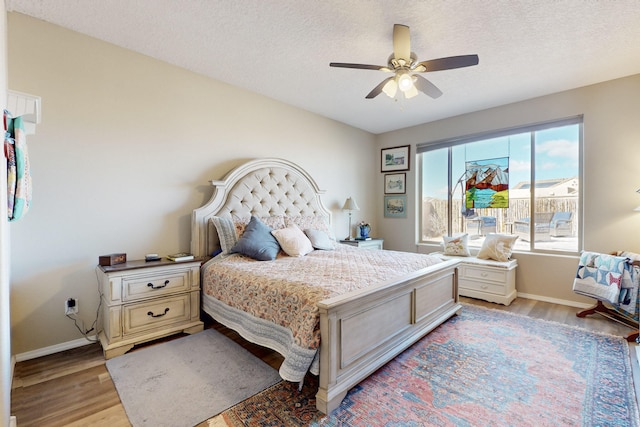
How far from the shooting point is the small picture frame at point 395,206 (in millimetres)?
5070

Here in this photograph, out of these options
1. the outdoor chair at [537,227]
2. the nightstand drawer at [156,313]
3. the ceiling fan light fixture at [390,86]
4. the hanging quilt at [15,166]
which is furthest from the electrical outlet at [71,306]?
the outdoor chair at [537,227]

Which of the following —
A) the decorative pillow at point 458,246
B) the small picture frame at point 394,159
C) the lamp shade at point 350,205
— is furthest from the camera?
the small picture frame at point 394,159

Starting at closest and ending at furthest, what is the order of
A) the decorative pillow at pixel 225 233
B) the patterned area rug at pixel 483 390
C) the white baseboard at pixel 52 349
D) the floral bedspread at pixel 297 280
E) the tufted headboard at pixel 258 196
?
the patterned area rug at pixel 483 390 < the floral bedspread at pixel 297 280 < the white baseboard at pixel 52 349 < the decorative pillow at pixel 225 233 < the tufted headboard at pixel 258 196

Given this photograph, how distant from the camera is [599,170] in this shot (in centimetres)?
329

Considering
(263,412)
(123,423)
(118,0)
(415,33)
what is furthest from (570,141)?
(123,423)

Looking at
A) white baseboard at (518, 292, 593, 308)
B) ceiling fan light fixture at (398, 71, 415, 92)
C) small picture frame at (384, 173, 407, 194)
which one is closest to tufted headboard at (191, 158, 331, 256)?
small picture frame at (384, 173, 407, 194)

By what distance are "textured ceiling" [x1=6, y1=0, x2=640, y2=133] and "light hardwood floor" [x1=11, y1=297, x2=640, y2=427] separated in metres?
2.64

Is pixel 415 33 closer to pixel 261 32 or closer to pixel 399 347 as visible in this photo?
pixel 261 32

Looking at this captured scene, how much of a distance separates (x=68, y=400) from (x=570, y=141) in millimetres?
5492

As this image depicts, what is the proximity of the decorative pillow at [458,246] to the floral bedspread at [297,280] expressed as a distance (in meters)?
1.55

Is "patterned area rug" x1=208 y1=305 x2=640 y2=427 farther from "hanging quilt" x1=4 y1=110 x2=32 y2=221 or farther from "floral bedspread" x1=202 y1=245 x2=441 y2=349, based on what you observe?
"hanging quilt" x1=4 y1=110 x2=32 y2=221

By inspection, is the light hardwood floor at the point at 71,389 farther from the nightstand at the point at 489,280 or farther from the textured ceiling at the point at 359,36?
the textured ceiling at the point at 359,36

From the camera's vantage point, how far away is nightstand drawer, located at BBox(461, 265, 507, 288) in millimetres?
3535

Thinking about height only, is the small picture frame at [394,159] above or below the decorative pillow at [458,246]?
above
